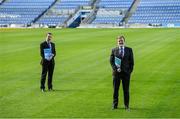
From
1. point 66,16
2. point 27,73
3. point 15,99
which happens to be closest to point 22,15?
point 66,16

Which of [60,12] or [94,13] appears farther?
[60,12]

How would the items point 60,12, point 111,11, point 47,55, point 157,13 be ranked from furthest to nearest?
point 60,12, point 111,11, point 157,13, point 47,55

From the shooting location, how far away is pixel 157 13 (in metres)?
95.3

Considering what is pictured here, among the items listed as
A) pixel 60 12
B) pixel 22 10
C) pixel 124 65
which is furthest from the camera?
pixel 22 10

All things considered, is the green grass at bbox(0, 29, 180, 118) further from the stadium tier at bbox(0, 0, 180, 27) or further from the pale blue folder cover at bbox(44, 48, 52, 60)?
the stadium tier at bbox(0, 0, 180, 27)

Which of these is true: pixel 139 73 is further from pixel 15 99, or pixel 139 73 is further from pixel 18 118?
pixel 18 118

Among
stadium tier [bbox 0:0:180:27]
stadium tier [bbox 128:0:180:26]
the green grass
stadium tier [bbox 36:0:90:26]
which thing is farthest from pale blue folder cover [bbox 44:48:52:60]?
stadium tier [bbox 36:0:90:26]

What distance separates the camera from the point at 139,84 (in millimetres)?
19609

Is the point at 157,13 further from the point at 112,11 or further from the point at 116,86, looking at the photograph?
the point at 116,86

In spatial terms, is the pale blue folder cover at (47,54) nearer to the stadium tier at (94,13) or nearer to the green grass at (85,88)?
the green grass at (85,88)

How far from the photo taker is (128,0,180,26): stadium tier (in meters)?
91.8

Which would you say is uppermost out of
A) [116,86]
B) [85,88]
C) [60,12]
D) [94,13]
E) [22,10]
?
[116,86]

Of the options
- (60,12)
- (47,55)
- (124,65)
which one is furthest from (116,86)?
(60,12)

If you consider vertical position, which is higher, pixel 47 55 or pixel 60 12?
pixel 47 55
